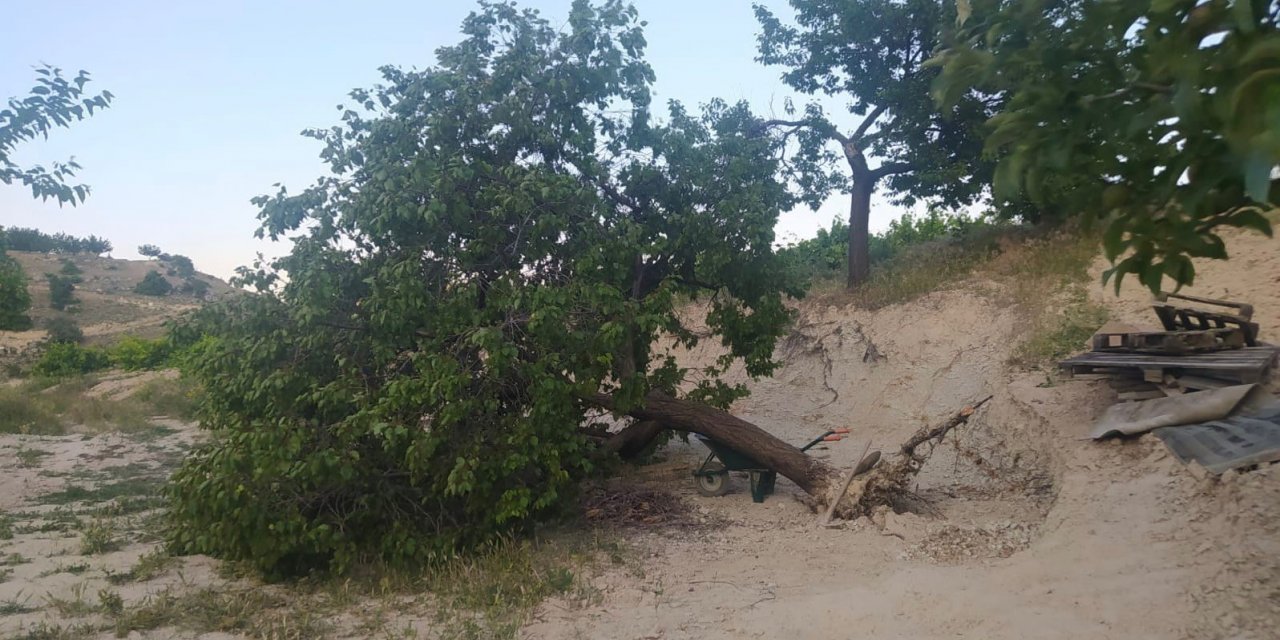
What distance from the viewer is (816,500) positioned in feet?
23.5

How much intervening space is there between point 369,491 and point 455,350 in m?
1.39

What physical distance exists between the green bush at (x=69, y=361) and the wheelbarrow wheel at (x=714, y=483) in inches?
961

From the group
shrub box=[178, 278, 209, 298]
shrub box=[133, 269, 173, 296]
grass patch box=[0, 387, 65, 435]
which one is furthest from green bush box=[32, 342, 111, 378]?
shrub box=[178, 278, 209, 298]

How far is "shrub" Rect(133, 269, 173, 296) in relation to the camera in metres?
43.2

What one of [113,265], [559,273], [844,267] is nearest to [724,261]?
[559,273]

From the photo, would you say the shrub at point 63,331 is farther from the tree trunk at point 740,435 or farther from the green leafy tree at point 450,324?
the tree trunk at point 740,435

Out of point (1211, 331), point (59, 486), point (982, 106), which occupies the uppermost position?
point (982, 106)

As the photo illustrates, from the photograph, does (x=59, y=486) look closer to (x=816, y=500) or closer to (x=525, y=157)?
(x=525, y=157)

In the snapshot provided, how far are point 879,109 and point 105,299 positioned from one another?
39.4m

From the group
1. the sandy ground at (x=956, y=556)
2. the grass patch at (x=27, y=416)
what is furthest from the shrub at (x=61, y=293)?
the sandy ground at (x=956, y=556)

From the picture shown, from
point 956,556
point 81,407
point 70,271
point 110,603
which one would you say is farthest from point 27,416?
point 70,271

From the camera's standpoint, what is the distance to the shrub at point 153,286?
43.2 metres

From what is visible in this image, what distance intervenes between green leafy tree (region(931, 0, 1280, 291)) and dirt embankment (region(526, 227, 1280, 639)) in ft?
7.93

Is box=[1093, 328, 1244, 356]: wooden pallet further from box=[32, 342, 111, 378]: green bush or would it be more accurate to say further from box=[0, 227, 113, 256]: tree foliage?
box=[0, 227, 113, 256]: tree foliage
